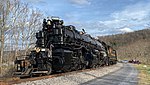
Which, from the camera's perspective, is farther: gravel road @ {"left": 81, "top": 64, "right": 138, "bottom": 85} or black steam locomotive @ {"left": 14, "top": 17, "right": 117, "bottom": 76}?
black steam locomotive @ {"left": 14, "top": 17, "right": 117, "bottom": 76}

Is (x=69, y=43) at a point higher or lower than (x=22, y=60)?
higher

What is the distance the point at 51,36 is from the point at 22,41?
21622 millimetres

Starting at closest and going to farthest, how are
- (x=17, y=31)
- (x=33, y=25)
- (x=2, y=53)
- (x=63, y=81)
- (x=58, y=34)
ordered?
(x=63, y=81) < (x=58, y=34) < (x=2, y=53) < (x=17, y=31) < (x=33, y=25)

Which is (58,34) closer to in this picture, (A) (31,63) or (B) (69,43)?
(B) (69,43)

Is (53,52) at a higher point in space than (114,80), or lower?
higher

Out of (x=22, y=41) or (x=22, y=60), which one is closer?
(x=22, y=60)

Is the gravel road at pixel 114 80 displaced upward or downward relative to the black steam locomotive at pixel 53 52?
downward

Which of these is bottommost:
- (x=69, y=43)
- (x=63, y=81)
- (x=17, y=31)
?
(x=63, y=81)

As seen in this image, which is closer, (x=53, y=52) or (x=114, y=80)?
(x=114, y=80)

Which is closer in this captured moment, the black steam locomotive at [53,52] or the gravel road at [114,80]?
the gravel road at [114,80]

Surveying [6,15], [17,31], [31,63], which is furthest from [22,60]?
[17,31]

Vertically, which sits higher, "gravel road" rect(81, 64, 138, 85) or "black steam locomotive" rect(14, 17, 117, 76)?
"black steam locomotive" rect(14, 17, 117, 76)

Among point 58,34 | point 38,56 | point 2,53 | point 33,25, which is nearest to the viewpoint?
point 38,56

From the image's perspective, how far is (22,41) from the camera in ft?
131
